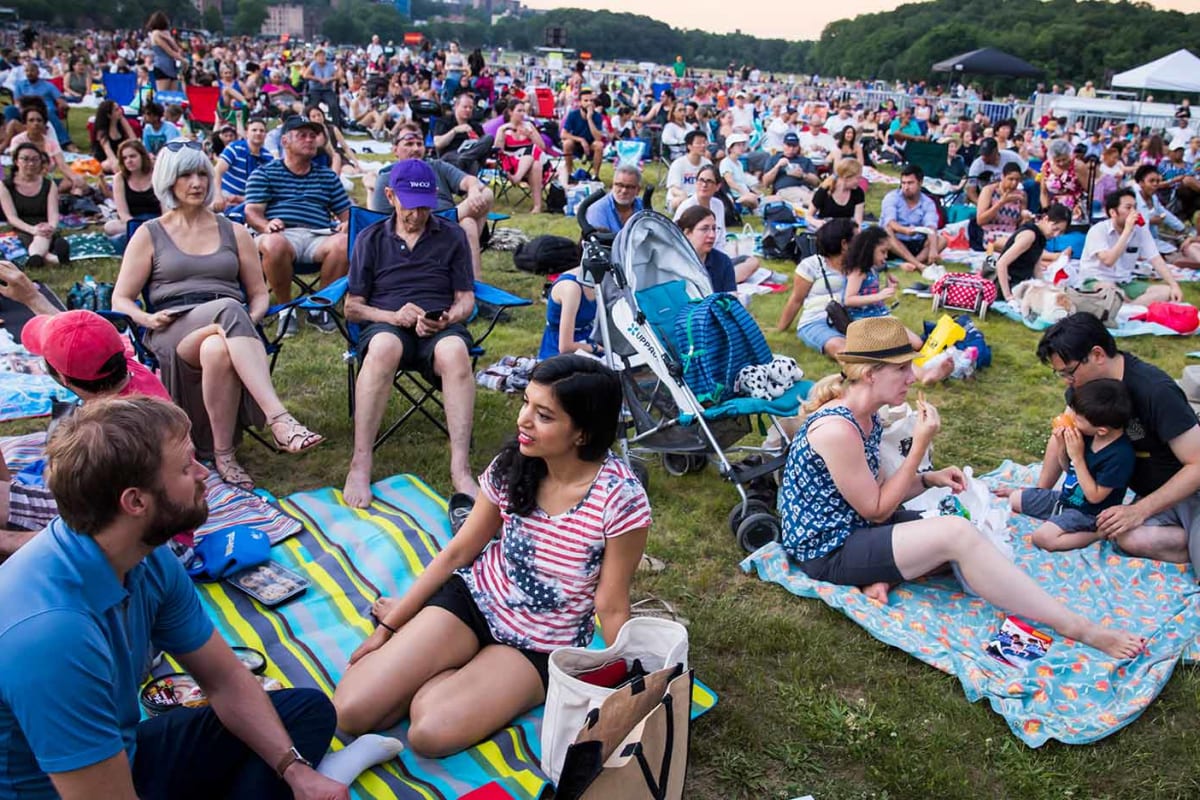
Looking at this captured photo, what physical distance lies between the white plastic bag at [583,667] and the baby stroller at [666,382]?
5.34 feet

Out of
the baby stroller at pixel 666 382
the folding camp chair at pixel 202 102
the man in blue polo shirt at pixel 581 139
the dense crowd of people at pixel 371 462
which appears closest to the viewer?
the dense crowd of people at pixel 371 462

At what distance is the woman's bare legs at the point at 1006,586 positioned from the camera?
342 centimetres

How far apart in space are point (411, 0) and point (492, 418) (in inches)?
6529

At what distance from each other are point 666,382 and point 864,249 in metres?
2.57

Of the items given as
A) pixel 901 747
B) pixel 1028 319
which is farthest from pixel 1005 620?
pixel 1028 319

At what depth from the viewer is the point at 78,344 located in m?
3.17

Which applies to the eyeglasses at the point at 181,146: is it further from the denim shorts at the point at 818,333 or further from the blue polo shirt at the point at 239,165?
the denim shorts at the point at 818,333

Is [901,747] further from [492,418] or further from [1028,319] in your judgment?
[1028,319]

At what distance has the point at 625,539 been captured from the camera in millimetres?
2719

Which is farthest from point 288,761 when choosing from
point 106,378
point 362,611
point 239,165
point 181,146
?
point 239,165

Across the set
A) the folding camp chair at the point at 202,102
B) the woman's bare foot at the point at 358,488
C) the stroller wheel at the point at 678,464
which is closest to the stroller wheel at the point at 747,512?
the stroller wheel at the point at 678,464

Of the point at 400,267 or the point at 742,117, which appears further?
the point at 742,117

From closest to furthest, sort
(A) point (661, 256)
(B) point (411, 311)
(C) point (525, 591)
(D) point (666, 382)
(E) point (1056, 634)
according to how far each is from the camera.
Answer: (C) point (525, 591) < (E) point (1056, 634) < (D) point (666, 382) < (B) point (411, 311) < (A) point (661, 256)

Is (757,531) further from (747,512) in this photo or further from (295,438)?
(295,438)
